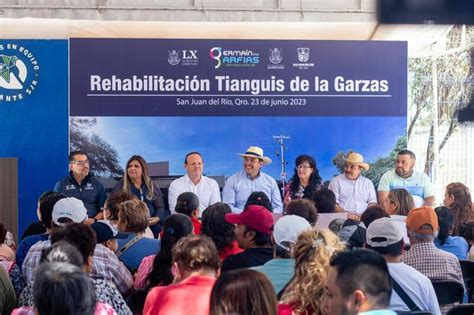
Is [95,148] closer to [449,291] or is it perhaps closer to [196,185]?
[196,185]

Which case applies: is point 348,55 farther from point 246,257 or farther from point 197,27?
point 246,257

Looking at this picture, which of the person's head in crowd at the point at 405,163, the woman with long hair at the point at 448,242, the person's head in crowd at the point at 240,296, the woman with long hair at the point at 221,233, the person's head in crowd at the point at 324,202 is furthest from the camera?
the person's head in crowd at the point at 405,163

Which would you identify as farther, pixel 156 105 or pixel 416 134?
pixel 416 134

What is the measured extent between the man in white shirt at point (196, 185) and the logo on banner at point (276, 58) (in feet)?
4.57

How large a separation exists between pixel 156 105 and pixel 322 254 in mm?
6143

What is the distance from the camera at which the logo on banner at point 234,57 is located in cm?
951

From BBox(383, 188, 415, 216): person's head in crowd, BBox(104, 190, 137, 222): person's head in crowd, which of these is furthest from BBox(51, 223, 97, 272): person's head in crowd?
BBox(383, 188, 415, 216): person's head in crowd

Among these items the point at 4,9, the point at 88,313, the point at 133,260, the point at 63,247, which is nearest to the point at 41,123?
the point at 4,9

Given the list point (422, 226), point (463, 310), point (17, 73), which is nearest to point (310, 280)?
point (463, 310)

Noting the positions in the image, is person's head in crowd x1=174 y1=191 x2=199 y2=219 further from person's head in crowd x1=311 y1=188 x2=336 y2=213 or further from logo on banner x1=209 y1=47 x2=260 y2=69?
logo on banner x1=209 y1=47 x2=260 y2=69

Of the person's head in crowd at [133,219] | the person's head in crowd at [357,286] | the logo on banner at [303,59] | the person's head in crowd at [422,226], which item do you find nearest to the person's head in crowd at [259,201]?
the logo on banner at [303,59]

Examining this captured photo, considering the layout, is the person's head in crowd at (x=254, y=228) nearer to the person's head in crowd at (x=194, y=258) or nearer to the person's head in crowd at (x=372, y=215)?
the person's head in crowd at (x=194, y=258)

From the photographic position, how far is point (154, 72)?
9.49 metres

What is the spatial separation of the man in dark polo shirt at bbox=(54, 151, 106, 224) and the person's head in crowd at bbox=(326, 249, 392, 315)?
6.54 m
